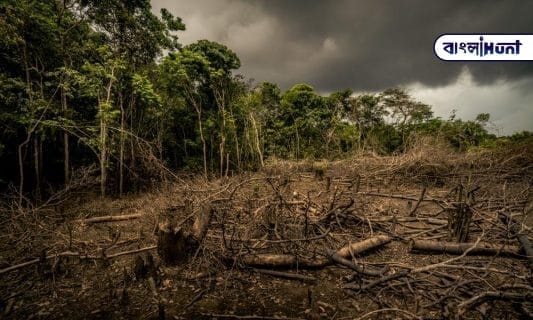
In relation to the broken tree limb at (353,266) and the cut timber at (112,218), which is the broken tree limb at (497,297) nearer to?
the broken tree limb at (353,266)

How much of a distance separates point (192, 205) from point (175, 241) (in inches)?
56.1

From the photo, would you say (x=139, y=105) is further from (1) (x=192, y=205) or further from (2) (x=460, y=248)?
(2) (x=460, y=248)

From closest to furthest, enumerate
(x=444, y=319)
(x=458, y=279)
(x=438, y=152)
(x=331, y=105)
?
(x=444, y=319) < (x=458, y=279) < (x=438, y=152) < (x=331, y=105)

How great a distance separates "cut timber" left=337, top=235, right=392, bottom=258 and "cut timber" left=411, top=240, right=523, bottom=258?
20.3 inches

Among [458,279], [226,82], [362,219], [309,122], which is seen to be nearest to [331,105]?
[309,122]

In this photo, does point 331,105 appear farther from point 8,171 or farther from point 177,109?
point 8,171

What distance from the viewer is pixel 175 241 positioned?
410 centimetres

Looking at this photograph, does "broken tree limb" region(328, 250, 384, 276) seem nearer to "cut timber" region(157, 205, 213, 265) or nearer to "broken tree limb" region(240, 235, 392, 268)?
"broken tree limb" region(240, 235, 392, 268)

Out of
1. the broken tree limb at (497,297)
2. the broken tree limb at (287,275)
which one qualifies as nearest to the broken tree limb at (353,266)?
the broken tree limb at (287,275)

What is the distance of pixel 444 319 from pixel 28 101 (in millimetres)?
11855

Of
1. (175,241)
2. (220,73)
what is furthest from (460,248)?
(220,73)

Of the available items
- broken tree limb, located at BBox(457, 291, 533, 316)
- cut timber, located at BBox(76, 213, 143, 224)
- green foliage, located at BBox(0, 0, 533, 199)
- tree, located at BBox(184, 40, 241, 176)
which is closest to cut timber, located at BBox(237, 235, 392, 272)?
broken tree limb, located at BBox(457, 291, 533, 316)

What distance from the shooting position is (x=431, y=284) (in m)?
3.54

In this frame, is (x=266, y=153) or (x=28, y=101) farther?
(x=266, y=153)
